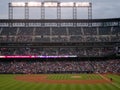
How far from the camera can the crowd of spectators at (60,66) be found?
80.2 m

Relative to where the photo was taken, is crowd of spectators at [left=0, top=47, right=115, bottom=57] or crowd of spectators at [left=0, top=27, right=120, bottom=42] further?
crowd of spectators at [left=0, top=27, right=120, bottom=42]

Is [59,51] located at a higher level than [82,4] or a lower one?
lower

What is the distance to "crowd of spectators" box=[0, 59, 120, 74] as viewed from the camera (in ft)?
263

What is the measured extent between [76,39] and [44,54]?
11230 mm

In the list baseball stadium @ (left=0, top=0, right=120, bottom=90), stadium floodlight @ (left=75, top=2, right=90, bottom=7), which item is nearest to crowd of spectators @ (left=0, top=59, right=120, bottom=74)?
baseball stadium @ (left=0, top=0, right=120, bottom=90)

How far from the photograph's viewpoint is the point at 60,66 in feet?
273

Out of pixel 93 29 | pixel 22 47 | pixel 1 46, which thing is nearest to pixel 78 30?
pixel 93 29

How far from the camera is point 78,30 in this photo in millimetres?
94812

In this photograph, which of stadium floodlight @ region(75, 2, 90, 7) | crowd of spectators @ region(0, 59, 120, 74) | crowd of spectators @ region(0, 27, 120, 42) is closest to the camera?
crowd of spectators @ region(0, 59, 120, 74)

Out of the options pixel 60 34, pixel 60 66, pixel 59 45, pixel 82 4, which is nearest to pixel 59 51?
pixel 59 45

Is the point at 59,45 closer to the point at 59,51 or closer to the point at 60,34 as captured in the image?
the point at 59,51

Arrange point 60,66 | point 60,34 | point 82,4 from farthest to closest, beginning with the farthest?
point 82,4 < point 60,34 < point 60,66

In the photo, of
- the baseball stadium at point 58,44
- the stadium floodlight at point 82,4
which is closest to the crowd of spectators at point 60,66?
the baseball stadium at point 58,44

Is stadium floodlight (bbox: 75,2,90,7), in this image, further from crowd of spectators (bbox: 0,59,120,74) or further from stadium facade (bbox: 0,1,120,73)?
crowd of spectators (bbox: 0,59,120,74)
